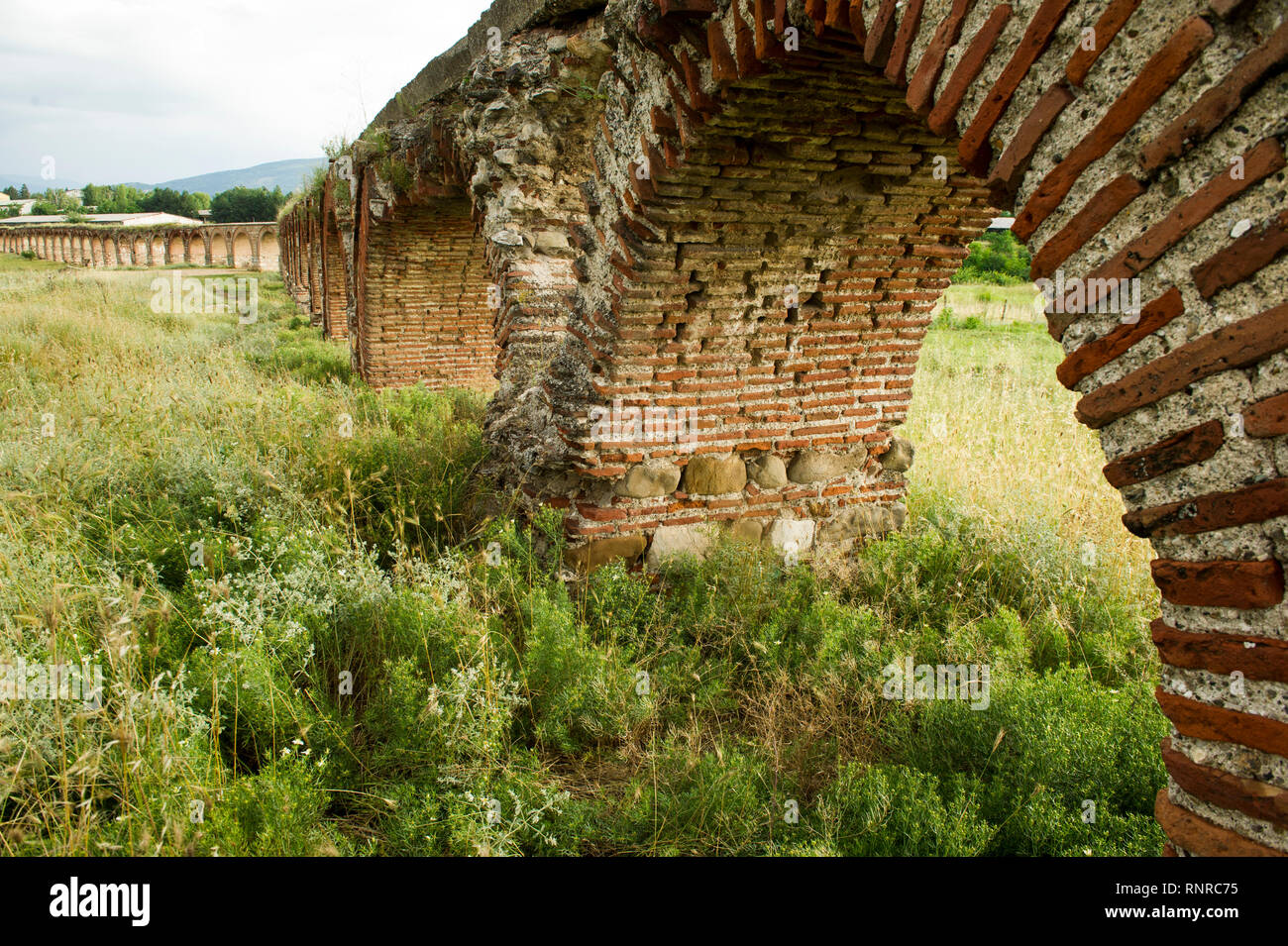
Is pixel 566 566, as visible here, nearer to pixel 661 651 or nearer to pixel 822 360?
pixel 661 651

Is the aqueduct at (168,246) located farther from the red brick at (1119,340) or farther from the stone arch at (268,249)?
the red brick at (1119,340)

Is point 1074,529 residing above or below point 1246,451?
below

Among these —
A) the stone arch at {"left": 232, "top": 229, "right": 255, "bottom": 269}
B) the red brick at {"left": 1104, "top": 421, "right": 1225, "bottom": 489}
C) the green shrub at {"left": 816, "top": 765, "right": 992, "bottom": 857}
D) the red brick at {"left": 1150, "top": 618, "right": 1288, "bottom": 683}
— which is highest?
the stone arch at {"left": 232, "top": 229, "right": 255, "bottom": 269}

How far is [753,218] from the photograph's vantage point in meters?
3.67

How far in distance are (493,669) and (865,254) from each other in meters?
2.81

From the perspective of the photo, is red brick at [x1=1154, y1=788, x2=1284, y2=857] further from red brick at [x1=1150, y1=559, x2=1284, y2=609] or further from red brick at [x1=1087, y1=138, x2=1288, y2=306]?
red brick at [x1=1087, y1=138, x2=1288, y2=306]

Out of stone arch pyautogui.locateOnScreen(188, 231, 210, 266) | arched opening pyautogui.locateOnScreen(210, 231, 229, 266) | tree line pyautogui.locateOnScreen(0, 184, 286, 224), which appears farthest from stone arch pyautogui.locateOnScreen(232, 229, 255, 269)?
tree line pyautogui.locateOnScreen(0, 184, 286, 224)

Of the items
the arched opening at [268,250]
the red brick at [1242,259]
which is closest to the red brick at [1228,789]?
the red brick at [1242,259]

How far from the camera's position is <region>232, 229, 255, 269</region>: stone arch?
131 feet

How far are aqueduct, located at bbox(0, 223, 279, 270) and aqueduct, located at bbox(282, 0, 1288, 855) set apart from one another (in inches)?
1487

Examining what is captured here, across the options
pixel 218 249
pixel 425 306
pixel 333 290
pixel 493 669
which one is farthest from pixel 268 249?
pixel 493 669

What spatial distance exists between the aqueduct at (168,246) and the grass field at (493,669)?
1558 inches

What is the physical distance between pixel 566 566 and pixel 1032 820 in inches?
100

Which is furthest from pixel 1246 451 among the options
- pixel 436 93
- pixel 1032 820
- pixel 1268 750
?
pixel 436 93
